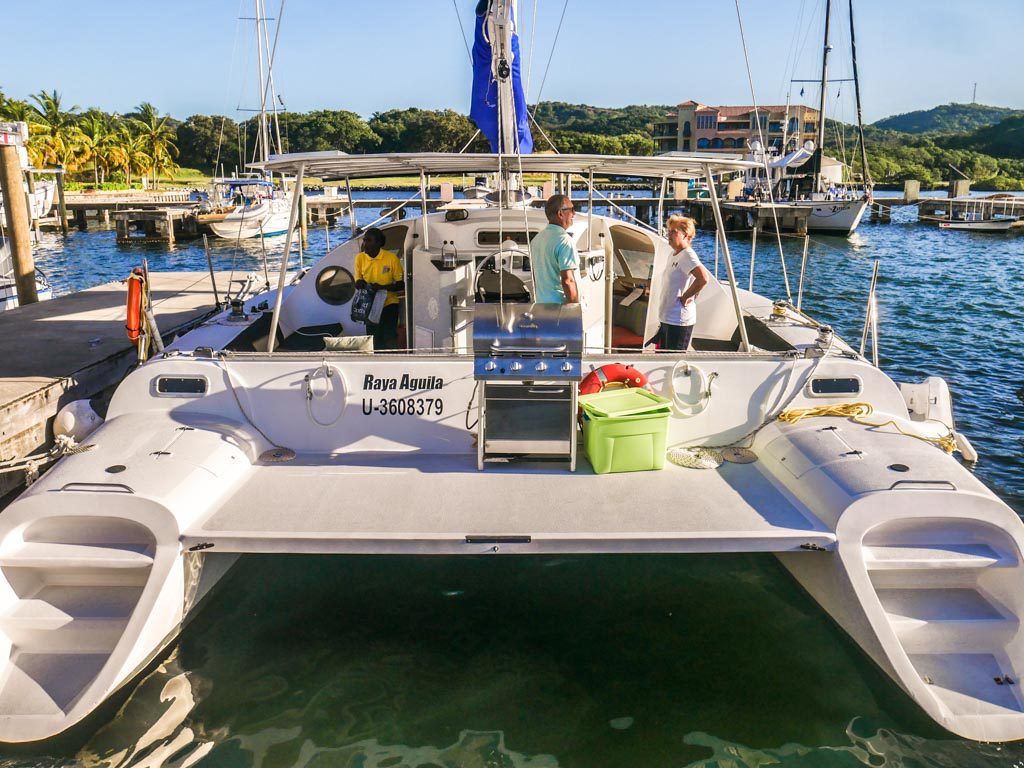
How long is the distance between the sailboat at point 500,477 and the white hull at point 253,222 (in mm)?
34755

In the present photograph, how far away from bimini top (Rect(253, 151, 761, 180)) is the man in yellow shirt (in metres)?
0.66

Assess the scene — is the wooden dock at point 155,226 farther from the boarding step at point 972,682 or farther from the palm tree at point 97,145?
the boarding step at point 972,682

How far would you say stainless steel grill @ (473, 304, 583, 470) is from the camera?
15.6ft

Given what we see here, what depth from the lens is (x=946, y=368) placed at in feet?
45.7

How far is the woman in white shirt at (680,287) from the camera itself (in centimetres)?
615

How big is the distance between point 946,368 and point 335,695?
12759mm

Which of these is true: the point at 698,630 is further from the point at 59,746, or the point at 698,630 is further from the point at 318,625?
the point at 59,746

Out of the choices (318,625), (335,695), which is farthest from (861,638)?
(318,625)

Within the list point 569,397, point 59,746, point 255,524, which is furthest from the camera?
point 569,397

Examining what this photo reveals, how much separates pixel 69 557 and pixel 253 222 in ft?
128

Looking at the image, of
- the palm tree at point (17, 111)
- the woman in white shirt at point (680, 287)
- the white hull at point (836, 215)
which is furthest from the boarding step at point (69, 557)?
the palm tree at point (17, 111)

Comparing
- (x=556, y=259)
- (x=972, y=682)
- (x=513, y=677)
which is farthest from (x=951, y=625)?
(x=556, y=259)

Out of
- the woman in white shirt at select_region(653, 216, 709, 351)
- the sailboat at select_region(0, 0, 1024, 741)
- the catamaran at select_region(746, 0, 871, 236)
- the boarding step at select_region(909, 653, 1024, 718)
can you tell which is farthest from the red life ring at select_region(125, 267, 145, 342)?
the catamaran at select_region(746, 0, 871, 236)

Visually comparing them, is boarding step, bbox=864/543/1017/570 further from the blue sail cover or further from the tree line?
the tree line
